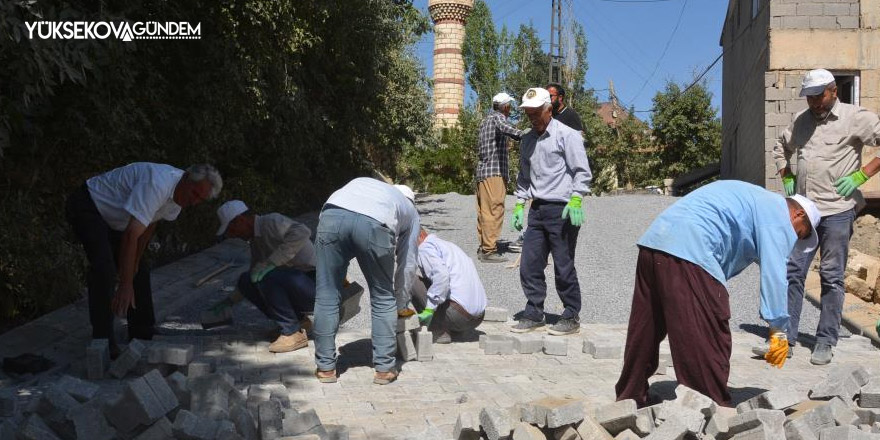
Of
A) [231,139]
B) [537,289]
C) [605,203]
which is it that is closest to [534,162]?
[537,289]

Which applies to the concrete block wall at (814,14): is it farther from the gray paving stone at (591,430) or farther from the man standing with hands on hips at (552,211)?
the gray paving stone at (591,430)

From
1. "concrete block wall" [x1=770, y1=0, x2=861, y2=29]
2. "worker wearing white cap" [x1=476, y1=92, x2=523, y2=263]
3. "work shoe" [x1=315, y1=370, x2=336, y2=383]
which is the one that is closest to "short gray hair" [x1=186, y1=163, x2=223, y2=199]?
"work shoe" [x1=315, y1=370, x2=336, y2=383]

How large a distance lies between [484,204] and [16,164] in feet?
16.2

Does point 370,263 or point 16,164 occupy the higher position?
point 16,164

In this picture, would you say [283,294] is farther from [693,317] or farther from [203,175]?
[693,317]

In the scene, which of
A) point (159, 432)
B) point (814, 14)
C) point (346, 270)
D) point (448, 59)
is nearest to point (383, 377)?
point (346, 270)

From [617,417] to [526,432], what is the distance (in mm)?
467

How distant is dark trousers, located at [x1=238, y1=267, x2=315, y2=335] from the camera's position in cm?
566

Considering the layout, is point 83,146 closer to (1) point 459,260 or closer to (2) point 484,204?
(1) point 459,260

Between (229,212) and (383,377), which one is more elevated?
(229,212)

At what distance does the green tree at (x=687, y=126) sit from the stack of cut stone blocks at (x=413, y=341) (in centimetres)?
2506

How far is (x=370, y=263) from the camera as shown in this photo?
4.86m

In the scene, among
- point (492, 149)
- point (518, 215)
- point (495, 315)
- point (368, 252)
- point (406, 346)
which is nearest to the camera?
point (368, 252)

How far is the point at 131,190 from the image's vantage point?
5.35 m
